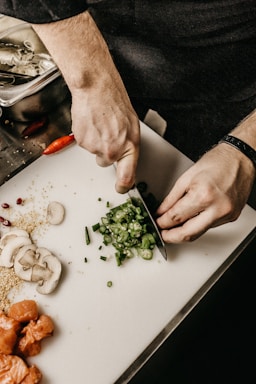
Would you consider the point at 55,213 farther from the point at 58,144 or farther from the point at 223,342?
the point at 223,342

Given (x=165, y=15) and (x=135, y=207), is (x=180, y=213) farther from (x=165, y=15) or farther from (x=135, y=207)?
(x=165, y=15)

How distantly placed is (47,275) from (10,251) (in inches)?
5.9

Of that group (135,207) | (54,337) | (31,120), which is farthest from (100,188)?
(54,337)

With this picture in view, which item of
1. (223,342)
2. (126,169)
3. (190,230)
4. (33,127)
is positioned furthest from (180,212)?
(223,342)

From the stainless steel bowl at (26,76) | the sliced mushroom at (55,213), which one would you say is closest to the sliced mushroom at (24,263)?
the sliced mushroom at (55,213)

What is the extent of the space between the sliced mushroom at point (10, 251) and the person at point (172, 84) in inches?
14.9

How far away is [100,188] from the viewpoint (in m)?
1.62

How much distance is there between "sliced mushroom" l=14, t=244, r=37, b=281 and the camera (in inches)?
56.9

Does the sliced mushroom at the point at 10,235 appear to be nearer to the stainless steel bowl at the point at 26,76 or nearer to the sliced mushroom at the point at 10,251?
the sliced mushroom at the point at 10,251

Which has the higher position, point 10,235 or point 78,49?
point 78,49

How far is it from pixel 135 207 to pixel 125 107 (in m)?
0.35

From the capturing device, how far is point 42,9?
1.16 metres

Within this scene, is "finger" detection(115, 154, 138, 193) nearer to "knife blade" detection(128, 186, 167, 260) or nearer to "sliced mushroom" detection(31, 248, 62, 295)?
"knife blade" detection(128, 186, 167, 260)

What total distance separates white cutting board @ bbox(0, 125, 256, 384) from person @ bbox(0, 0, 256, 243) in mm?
181
